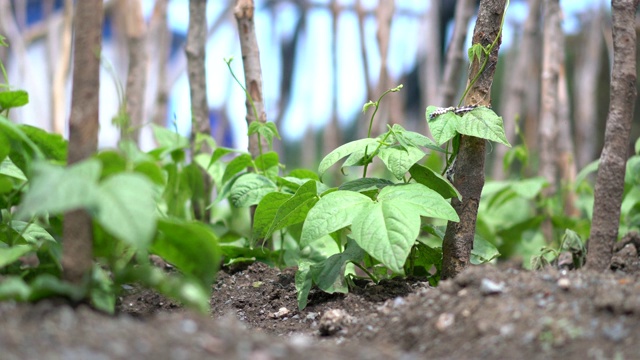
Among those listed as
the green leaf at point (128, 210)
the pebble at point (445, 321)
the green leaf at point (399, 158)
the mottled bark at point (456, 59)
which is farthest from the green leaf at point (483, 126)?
the mottled bark at point (456, 59)

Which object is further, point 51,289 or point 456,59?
point 456,59

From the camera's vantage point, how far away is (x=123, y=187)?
2.99 feet

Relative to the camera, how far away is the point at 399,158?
4.79 feet

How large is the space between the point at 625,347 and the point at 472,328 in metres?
0.22

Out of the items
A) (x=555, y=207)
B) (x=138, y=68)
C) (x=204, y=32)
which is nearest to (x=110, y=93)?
(x=138, y=68)

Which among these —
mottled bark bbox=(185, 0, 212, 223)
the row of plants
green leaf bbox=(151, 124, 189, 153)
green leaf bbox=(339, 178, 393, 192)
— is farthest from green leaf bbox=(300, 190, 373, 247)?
mottled bark bbox=(185, 0, 212, 223)

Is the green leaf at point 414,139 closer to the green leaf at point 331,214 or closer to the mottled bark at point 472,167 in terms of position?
the mottled bark at point 472,167

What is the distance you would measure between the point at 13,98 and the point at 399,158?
85 centimetres

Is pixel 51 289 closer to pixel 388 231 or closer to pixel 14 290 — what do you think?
pixel 14 290

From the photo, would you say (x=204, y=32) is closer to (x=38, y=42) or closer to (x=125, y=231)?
(x=125, y=231)

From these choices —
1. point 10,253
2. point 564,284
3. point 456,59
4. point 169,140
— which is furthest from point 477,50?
point 456,59

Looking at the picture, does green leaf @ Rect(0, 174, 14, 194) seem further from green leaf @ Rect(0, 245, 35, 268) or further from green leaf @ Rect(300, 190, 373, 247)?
green leaf @ Rect(300, 190, 373, 247)

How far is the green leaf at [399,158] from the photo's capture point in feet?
4.71

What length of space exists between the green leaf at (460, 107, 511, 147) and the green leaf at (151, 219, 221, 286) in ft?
2.17
